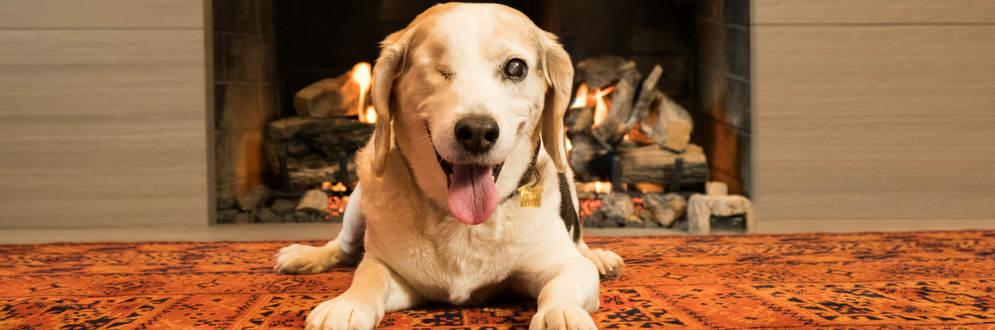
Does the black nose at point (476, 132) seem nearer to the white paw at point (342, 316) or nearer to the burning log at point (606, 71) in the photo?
the white paw at point (342, 316)

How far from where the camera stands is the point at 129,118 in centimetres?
308

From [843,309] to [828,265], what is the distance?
67 cm

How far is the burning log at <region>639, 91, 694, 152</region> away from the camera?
3332 mm

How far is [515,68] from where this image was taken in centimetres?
136

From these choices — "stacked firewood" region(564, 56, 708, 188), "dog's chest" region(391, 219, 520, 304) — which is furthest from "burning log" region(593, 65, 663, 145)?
"dog's chest" region(391, 219, 520, 304)

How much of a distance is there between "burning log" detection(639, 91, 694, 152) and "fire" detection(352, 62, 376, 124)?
1471 mm

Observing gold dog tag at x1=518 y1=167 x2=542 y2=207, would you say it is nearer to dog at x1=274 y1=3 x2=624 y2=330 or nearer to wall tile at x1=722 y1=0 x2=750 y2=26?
dog at x1=274 y1=3 x2=624 y2=330

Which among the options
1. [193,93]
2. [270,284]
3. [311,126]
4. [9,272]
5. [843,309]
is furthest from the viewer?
[311,126]

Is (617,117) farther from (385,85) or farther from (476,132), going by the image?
(476,132)

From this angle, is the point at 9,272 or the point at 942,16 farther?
the point at 942,16

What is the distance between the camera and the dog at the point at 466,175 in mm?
1276

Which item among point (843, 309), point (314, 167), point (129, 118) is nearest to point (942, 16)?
point (843, 309)

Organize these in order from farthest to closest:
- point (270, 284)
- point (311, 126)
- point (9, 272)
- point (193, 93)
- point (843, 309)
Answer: point (311, 126) → point (193, 93) → point (9, 272) → point (270, 284) → point (843, 309)

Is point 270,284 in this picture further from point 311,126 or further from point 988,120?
point 988,120
